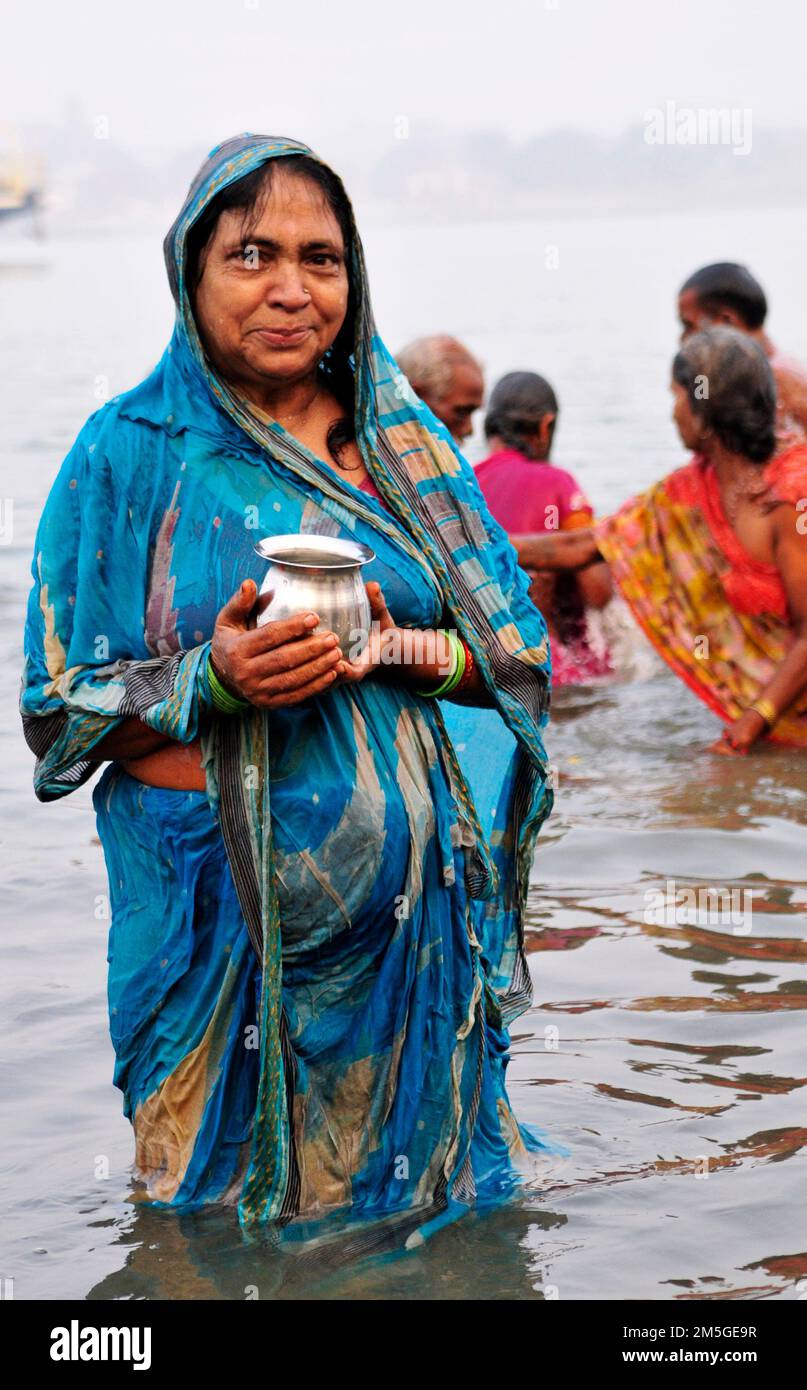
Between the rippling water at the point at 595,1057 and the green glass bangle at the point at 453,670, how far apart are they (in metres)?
0.96

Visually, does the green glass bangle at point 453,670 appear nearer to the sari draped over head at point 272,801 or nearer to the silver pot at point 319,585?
the sari draped over head at point 272,801

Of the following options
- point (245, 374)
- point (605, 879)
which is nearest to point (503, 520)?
point (605, 879)

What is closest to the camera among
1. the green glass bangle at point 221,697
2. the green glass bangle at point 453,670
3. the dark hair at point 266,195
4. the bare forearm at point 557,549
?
the green glass bangle at point 221,697

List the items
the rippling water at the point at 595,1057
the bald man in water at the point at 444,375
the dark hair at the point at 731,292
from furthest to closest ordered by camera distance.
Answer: the dark hair at the point at 731,292 → the bald man in water at the point at 444,375 → the rippling water at the point at 595,1057

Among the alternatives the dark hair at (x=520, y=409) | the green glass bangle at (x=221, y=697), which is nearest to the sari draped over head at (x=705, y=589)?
the dark hair at (x=520, y=409)

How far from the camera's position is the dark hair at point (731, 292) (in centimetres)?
843

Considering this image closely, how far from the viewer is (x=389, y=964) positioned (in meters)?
3.46

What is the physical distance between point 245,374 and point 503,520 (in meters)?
4.67

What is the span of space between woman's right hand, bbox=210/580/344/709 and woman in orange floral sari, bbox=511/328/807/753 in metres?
4.40

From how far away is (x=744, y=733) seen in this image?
7430 millimetres

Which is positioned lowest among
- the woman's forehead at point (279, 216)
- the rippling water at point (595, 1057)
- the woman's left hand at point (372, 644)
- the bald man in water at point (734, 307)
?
the rippling water at point (595, 1057)

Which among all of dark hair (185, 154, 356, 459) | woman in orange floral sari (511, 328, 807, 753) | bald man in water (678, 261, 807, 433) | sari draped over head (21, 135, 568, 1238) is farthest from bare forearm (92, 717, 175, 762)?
bald man in water (678, 261, 807, 433)

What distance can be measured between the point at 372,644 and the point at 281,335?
20.0 inches

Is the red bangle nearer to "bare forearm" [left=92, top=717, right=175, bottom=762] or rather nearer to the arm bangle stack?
"bare forearm" [left=92, top=717, right=175, bottom=762]
